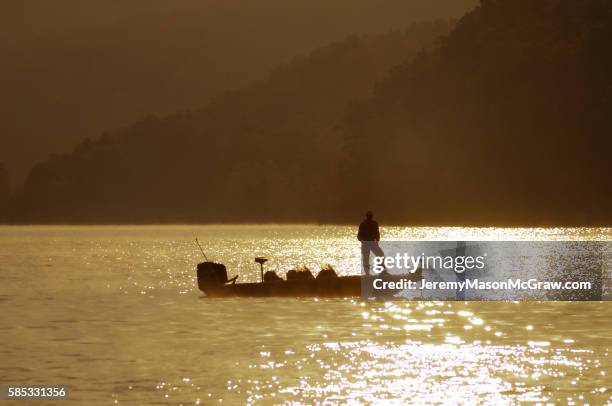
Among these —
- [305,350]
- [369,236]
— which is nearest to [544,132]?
[369,236]

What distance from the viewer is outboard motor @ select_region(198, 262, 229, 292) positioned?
52.5m

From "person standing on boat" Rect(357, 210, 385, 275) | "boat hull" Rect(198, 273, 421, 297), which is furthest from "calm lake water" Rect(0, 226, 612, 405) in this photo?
"person standing on boat" Rect(357, 210, 385, 275)

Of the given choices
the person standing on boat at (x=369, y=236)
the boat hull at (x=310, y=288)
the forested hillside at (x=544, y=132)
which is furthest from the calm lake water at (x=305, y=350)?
the forested hillside at (x=544, y=132)

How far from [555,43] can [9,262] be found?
113 metres

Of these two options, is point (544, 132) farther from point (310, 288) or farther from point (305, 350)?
point (305, 350)

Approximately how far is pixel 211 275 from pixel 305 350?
18.8 m


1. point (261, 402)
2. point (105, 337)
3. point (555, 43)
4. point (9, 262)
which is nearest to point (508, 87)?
point (555, 43)

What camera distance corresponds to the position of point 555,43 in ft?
641

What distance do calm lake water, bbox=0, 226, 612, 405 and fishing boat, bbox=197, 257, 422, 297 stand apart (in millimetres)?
537

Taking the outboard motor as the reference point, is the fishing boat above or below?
below

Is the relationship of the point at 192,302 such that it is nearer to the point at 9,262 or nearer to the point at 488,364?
the point at 488,364

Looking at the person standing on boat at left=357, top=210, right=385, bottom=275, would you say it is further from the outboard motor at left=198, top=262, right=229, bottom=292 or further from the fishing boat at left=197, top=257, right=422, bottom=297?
the outboard motor at left=198, top=262, right=229, bottom=292

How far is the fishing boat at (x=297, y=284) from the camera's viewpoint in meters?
50.7

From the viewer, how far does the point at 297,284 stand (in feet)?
167
